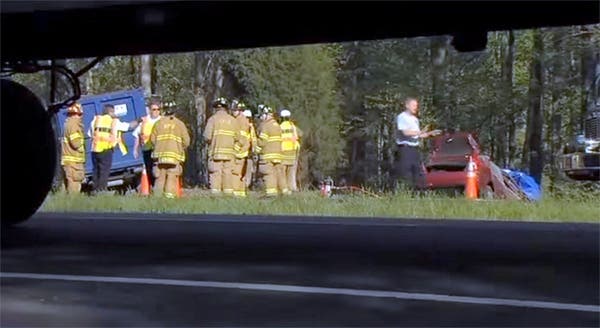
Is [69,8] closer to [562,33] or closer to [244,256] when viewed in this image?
[244,256]

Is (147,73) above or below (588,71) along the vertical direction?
above

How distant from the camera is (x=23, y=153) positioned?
1120 centimetres

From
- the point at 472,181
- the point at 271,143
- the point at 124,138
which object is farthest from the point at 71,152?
the point at 472,181

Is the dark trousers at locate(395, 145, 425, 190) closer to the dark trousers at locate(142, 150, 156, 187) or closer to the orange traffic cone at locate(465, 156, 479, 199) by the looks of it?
the orange traffic cone at locate(465, 156, 479, 199)

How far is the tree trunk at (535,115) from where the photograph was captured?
1369 inches

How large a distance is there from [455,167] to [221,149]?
4.35 metres

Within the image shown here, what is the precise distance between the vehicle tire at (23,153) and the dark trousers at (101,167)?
35.0 ft

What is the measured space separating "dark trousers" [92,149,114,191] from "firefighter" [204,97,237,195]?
8.72ft

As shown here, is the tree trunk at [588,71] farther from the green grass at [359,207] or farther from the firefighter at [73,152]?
the green grass at [359,207]

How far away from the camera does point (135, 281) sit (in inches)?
326

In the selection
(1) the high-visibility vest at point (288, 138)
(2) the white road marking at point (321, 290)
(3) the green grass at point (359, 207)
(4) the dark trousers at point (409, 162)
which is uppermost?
(1) the high-visibility vest at point (288, 138)

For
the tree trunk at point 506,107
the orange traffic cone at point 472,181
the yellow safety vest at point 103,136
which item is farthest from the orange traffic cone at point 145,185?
the tree trunk at point 506,107

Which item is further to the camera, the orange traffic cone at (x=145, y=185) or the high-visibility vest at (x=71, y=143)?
the orange traffic cone at (x=145, y=185)

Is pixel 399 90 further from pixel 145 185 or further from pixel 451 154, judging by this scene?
pixel 145 185
